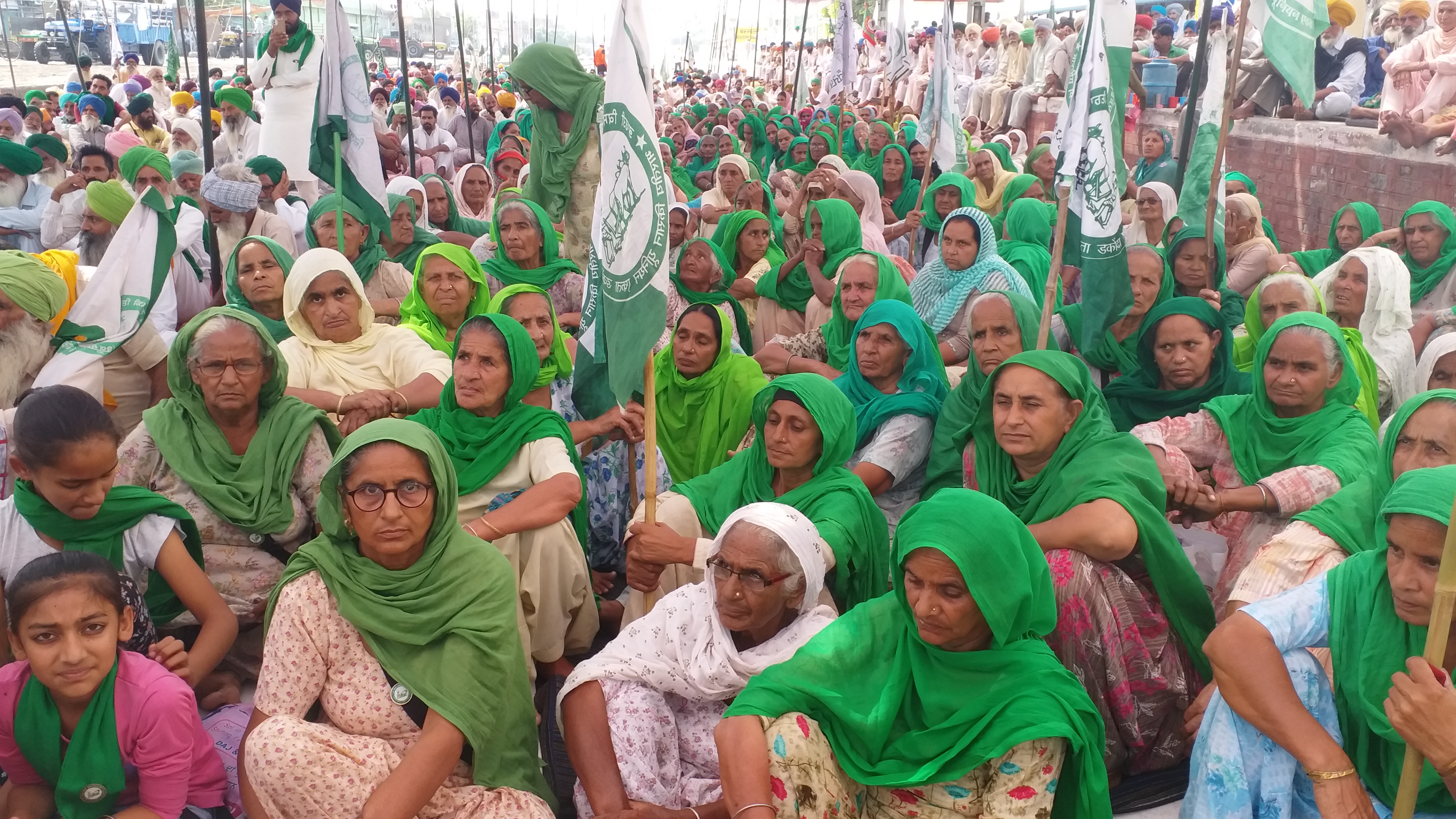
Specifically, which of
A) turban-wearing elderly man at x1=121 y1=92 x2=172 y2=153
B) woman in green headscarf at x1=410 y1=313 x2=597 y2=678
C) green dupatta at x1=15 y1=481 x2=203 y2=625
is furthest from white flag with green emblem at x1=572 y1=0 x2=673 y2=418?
turban-wearing elderly man at x1=121 y1=92 x2=172 y2=153

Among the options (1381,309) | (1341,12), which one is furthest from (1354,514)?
(1341,12)

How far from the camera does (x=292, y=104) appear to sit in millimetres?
6711

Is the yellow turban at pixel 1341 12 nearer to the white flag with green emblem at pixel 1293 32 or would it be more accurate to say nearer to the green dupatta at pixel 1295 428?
the white flag with green emblem at pixel 1293 32

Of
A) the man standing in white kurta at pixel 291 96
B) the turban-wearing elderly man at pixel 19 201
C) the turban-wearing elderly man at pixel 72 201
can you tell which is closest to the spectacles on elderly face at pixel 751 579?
the man standing in white kurta at pixel 291 96

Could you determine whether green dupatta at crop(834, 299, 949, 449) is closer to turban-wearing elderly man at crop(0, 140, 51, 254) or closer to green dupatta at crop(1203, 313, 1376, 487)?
green dupatta at crop(1203, 313, 1376, 487)

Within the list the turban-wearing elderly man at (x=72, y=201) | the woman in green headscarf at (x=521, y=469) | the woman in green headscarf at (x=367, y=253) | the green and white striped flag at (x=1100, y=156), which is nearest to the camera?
A: the woman in green headscarf at (x=521, y=469)

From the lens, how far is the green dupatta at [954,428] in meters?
3.47

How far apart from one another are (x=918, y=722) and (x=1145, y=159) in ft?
23.1

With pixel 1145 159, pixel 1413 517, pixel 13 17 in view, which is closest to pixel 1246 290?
pixel 1145 159

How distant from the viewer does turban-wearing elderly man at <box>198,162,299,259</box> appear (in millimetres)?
5941

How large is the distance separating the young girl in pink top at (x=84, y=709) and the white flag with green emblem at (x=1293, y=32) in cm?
475

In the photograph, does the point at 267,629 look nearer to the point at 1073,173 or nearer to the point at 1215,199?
the point at 1073,173

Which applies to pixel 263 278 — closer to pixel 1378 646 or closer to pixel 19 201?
pixel 1378 646

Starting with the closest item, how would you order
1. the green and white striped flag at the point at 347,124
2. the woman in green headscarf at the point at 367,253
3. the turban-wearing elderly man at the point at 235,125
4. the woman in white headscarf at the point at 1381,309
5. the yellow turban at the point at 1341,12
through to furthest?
the woman in white headscarf at the point at 1381,309 → the green and white striped flag at the point at 347,124 → the woman in green headscarf at the point at 367,253 → the turban-wearing elderly man at the point at 235,125 → the yellow turban at the point at 1341,12
